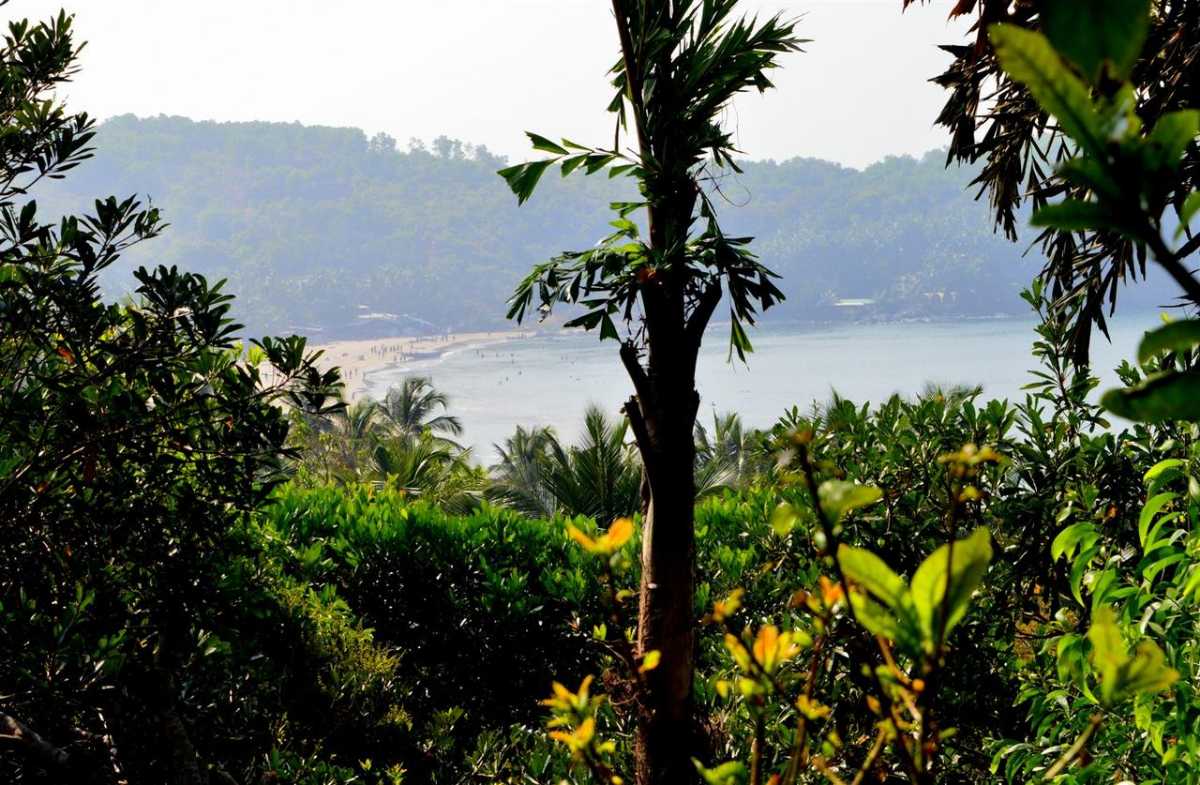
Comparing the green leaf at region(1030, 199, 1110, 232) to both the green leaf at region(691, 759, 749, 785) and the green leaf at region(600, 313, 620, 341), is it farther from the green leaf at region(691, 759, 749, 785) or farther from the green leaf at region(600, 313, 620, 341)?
the green leaf at region(600, 313, 620, 341)

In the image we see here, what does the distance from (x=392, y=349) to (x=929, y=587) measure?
11117 centimetres

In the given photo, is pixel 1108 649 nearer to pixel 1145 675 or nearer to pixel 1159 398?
pixel 1145 675

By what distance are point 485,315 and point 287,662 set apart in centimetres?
11628

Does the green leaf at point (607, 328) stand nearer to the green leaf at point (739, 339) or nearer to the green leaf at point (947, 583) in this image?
the green leaf at point (739, 339)

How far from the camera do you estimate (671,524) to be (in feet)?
11.1

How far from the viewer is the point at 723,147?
3305 millimetres

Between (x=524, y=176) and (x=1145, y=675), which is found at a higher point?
(x=524, y=176)

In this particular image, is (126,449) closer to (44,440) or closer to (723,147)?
(44,440)

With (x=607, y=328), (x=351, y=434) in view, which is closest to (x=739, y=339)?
(x=607, y=328)

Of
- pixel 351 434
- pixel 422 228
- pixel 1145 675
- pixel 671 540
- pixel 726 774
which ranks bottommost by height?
pixel 351 434

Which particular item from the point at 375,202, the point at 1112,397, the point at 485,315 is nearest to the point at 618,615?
the point at 1112,397

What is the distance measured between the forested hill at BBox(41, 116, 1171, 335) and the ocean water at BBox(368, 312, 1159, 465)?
621 cm

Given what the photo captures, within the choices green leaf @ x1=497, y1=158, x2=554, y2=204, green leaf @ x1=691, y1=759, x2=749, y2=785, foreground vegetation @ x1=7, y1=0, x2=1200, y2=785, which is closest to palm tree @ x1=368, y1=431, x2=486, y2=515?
foreground vegetation @ x1=7, y1=0, x2=1200, y2=785

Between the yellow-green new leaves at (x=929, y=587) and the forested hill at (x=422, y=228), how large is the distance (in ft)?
372
